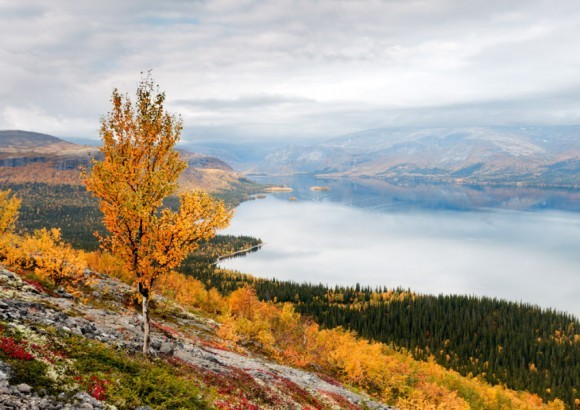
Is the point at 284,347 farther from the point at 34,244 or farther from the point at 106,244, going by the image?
the point at 106,244

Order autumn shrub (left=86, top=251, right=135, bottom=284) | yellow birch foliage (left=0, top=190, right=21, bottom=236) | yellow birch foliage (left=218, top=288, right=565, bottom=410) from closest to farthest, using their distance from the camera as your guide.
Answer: yellow birch foliage (left=0, top=190, right=21, bottom=236), yellow birch foliage (left=218, top=288, right=565, bottom=410), autumn shrub (left=86, top=251, right=135, bottom=284)

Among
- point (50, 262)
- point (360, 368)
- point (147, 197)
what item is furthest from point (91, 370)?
point (360, 368)

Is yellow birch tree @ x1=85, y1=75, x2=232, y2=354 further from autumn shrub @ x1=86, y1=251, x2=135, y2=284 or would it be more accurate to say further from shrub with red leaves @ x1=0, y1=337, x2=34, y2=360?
autumn shrub @ x1=86, y1=251, x2=135, y2=284

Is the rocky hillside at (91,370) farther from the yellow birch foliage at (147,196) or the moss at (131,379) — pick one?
the yellow birch foliage at (147,196)

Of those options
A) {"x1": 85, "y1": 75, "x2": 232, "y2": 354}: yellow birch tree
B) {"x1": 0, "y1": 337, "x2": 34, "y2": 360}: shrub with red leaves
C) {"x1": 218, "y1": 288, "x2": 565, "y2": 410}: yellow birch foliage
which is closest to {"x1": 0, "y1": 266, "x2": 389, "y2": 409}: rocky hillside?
{"x1": 0, "y1": 337, "x2": 34, "y2": 360}: shrub with red leaves

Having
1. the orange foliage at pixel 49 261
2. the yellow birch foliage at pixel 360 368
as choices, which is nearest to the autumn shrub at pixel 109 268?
the yellow birch foliage at pixel 360 368

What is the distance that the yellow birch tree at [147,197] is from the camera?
26594 millimetres

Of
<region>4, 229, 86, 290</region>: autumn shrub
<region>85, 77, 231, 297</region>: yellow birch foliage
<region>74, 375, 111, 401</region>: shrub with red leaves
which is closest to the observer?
<region>74, 375, 111, 401</region>: shrub with red leaves

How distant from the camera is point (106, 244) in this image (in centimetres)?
2884

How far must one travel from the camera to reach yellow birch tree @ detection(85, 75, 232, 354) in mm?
26594

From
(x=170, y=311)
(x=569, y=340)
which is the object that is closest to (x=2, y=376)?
(x=170, y=311)

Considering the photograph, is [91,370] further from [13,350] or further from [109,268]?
[109,268]

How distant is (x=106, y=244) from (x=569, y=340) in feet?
745

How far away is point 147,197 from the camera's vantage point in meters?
26.6
